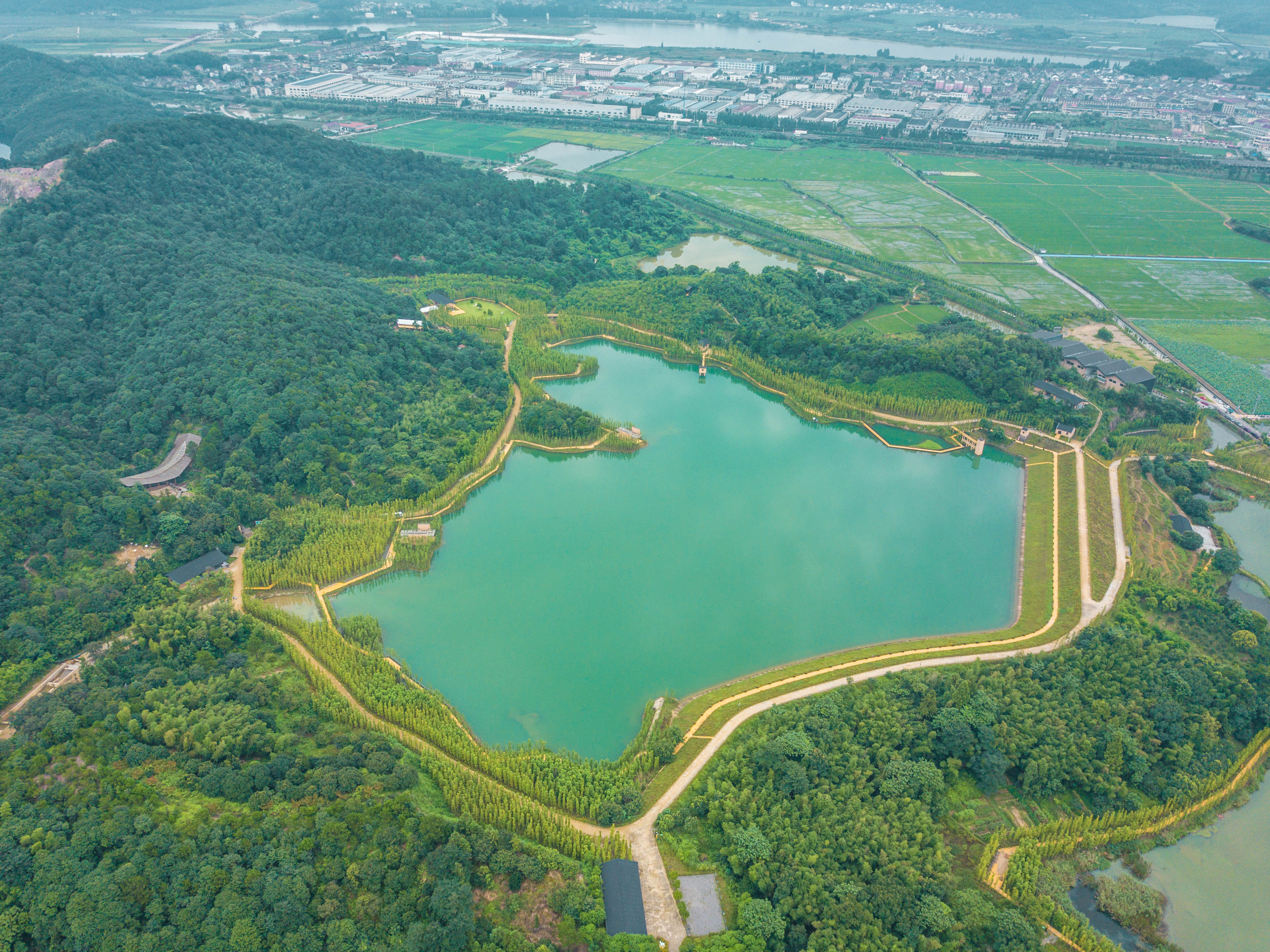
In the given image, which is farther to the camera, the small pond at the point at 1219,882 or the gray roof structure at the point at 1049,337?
the gray roof structure at the point at 1049,337

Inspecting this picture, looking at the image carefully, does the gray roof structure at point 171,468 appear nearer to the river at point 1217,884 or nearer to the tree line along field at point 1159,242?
the river at point 1217,884

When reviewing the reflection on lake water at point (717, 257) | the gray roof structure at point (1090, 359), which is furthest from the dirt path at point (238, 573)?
the gray roof structure at point (1090, 359)

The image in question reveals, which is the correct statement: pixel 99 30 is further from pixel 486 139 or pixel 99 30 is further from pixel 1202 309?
pixel 1202 309

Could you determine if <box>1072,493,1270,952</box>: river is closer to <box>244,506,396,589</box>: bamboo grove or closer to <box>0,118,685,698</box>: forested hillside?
<box>244,506,396,589</box>: bamboo grove

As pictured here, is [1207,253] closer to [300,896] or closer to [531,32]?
[300,896]

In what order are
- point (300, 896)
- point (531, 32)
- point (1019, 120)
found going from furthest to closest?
point (531, 32) < point (1019, 120) < point (300, 896)

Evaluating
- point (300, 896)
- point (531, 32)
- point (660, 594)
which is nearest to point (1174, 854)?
point (660, 594)

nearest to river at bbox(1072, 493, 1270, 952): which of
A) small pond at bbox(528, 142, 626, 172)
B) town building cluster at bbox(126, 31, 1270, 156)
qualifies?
small pond at bbox(528, 142, 626, 172)
